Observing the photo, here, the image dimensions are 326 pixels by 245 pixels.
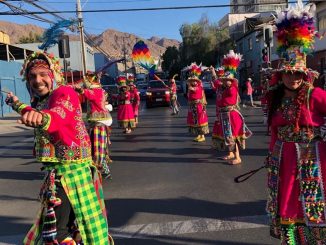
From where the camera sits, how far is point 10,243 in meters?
5.00

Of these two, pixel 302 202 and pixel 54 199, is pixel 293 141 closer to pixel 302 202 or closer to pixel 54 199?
pixel 302 202

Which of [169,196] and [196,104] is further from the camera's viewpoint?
[196,104]

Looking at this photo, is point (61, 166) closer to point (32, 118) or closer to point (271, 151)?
point (32, 118)

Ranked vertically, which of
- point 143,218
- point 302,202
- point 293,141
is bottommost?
point 143,218

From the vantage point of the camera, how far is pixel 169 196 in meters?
6.74

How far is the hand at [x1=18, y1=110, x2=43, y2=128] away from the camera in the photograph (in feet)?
9.56

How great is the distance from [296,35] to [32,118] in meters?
2.30

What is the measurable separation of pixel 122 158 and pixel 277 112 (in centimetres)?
674

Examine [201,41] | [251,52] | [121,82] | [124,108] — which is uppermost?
[201,41]

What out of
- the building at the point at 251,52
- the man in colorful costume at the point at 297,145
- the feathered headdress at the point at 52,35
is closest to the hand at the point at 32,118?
the man in colorful costume at the point at 297,145

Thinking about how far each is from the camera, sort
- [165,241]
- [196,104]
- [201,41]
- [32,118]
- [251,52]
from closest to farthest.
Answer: [32,118], [165,241], [196,104], [251,52], [201,41]

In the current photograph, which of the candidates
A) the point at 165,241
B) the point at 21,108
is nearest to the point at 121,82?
the point at 165,241

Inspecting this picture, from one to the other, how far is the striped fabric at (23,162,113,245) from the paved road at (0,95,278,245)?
1389 mm

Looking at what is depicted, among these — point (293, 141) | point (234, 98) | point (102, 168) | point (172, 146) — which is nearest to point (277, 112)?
point (293, 141)
